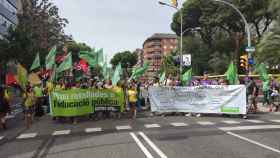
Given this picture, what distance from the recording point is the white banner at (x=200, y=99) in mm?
16484

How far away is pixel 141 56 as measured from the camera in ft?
624

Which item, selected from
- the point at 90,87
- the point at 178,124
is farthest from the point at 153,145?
the point at 90,87

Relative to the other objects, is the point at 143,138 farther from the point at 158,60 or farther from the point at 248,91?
the point at 158,60

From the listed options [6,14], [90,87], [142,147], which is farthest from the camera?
[6,14]

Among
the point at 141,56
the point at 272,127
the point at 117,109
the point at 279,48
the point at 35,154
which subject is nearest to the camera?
the point at 35,154

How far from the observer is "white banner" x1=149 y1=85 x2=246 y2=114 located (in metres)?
16.5

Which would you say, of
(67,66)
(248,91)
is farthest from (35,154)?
(248,91)

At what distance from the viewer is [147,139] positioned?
1088cm

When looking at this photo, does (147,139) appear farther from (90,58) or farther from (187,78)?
(187,78)

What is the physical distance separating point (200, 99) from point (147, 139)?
690 centimetres

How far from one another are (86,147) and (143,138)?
1800 millimetres

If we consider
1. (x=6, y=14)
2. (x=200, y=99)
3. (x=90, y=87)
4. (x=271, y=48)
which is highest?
(x=6, y=14)

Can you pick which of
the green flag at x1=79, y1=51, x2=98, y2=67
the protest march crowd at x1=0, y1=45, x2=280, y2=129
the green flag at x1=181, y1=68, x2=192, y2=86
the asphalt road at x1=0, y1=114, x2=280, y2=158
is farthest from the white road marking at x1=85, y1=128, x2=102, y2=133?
the green flag at x1=181, y1=68, x2=192, y2=86

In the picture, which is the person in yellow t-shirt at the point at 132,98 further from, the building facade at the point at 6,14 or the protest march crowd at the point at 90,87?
the building facade at the point at 6,14
